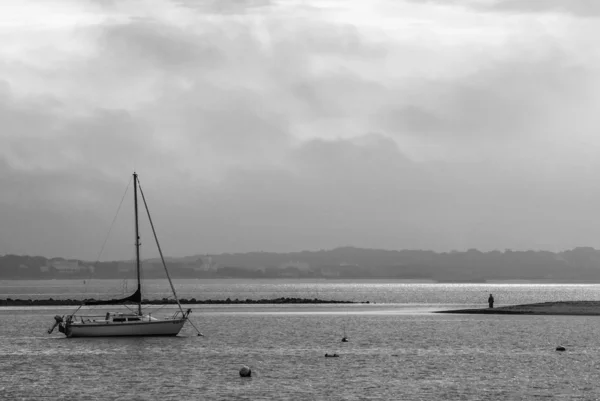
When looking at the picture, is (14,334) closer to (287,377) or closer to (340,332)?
(340,332)

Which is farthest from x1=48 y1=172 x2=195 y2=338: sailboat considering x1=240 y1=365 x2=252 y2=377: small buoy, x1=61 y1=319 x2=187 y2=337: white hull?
x1=240 y1=365 x2=252 y2=377: small buoy

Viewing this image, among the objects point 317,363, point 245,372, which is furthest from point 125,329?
point 245,372

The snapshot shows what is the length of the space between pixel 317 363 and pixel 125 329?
24764 millimetres

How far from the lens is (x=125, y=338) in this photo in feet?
268

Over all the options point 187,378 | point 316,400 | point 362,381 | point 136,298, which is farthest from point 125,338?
point 316,400

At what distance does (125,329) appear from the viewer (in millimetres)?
80125

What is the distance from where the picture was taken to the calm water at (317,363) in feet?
156

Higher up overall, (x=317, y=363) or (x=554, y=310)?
(x=554, y=310)

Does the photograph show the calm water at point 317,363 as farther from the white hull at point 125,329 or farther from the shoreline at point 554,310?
the shoreline at point 554,310

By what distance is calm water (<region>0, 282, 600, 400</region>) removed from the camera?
4741cm

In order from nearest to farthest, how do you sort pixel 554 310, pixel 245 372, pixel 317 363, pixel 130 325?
pixel 245 372 < pixel 317 363 < pixel 130 325 < pixel 554 310

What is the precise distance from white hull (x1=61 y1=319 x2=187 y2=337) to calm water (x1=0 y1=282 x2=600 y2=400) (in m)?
0.73

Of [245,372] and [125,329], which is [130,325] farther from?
[245,372]

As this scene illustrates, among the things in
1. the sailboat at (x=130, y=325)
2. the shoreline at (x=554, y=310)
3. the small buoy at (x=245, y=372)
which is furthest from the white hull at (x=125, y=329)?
the shoreline at (x=554, y=310)
